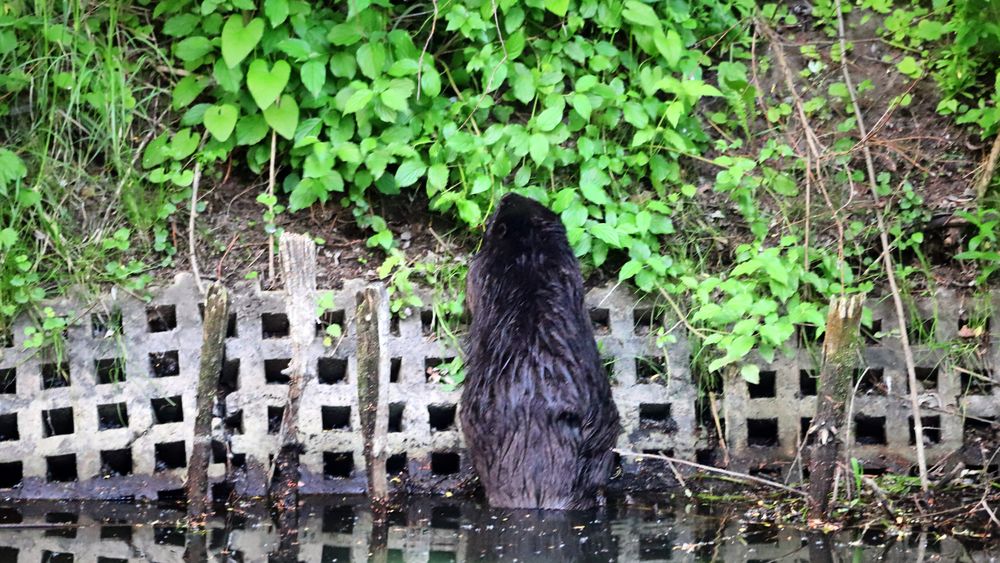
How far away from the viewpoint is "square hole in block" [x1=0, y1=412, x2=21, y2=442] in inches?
196

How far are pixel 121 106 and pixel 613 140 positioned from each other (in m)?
2.40

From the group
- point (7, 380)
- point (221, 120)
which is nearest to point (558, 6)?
point (221, 120)

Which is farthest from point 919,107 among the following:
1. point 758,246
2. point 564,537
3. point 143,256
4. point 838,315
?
point 143,256

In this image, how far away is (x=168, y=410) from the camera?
5105 mm

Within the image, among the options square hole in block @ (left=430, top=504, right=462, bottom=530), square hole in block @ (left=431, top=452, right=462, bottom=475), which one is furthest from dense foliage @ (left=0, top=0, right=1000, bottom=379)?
square hole in block @ (left=430, top=504, right=462, bottom=530)

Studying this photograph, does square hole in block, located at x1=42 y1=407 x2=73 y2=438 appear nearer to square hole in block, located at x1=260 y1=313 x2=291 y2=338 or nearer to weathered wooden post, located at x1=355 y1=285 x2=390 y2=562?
square hole in block, located at x1=260 y1=313 x2=291 y2=338

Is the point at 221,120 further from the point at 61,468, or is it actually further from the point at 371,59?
the point at 61,468

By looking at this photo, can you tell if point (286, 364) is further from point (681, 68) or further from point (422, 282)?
point (681, 68)

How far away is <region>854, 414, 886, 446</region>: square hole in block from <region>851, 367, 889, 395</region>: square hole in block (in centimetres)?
12

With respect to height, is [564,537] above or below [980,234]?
below

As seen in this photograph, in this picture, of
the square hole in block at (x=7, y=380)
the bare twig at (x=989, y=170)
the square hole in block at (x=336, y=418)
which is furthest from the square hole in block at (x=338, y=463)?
the bare twig at (x=989, y=170)

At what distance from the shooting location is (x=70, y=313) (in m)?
5.11

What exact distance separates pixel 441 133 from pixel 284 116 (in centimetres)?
75

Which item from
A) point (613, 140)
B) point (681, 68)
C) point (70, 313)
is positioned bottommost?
point (70, 313)
